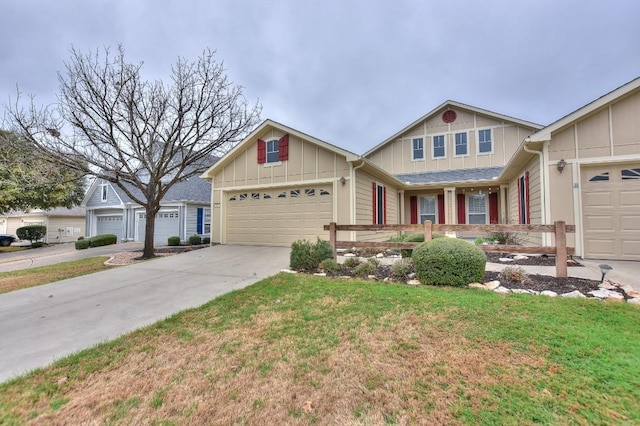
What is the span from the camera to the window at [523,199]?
10133mm

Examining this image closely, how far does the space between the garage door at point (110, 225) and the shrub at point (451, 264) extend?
22.0 m

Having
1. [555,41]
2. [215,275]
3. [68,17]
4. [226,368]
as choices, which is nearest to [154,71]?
[68,17]

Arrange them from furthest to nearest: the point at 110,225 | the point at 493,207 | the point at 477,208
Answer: the point at 110,225 < the point at 477,208 < the point at 493,207

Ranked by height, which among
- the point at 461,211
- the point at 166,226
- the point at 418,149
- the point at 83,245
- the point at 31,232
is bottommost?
the point at 83,245

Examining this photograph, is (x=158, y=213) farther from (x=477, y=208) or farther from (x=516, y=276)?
(x=516, y=276)

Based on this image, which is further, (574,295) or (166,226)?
(166,226)

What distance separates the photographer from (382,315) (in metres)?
4.04

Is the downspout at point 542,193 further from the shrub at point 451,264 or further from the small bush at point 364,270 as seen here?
the small bush at point 364,270

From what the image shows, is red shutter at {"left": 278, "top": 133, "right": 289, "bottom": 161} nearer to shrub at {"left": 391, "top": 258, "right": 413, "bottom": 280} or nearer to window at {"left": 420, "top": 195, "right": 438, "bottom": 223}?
shrub at {"left": 391, "top": 258, "right": 413, "bottom": 280}

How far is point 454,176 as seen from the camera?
50.3ft

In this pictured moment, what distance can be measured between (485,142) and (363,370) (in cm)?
1670

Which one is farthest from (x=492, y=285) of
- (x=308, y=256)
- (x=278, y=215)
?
(x=278, y=215)

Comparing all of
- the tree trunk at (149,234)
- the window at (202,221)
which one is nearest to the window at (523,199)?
the tree trunk at (149,234)

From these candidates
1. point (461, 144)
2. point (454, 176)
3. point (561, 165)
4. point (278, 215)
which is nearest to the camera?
point (561, 165)
